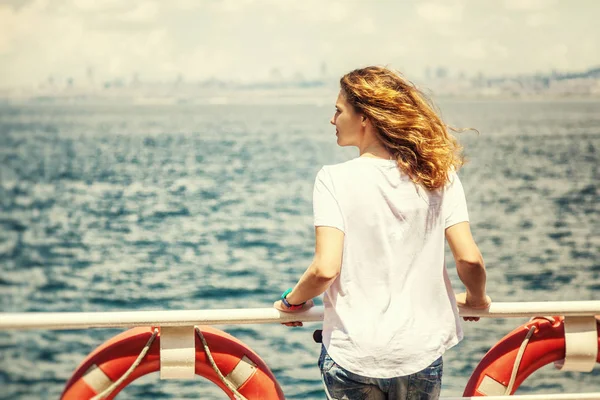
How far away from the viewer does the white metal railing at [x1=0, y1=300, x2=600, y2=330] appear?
203cm

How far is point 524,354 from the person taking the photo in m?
2.38

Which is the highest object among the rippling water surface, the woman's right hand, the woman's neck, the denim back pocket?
the woman's neck

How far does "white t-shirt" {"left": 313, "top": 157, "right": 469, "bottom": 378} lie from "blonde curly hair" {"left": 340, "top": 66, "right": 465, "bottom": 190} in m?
0.04

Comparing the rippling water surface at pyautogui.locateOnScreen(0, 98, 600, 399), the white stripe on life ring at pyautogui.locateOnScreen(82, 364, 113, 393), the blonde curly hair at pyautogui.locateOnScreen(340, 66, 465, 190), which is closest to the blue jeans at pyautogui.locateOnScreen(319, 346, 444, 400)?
the blonde curly hair at pyautogui.locateOnScreen(340, 66, 465, 190)

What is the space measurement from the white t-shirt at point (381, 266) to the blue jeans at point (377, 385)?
0.02m

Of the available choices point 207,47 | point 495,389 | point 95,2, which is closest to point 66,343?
point 495,389

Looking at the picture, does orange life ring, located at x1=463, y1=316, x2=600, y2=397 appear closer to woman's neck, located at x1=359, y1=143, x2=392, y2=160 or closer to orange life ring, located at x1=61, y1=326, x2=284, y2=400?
orange life ring, located at x1=61, y1=326, x2=284, y2=400

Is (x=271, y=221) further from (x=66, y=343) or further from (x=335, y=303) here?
(x=335, y=303)

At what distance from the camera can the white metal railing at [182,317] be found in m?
2.03

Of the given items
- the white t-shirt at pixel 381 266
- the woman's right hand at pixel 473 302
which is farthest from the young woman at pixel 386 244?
the woman's right hand at pixel 473 302

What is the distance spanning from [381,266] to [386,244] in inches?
1.9

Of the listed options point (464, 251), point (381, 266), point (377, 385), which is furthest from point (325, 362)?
point (464, 251)

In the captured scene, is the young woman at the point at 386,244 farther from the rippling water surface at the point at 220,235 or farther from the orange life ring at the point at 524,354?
the rippling water surface at the point at 220,235

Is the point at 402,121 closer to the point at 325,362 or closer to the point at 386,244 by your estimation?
the point at 386,244
